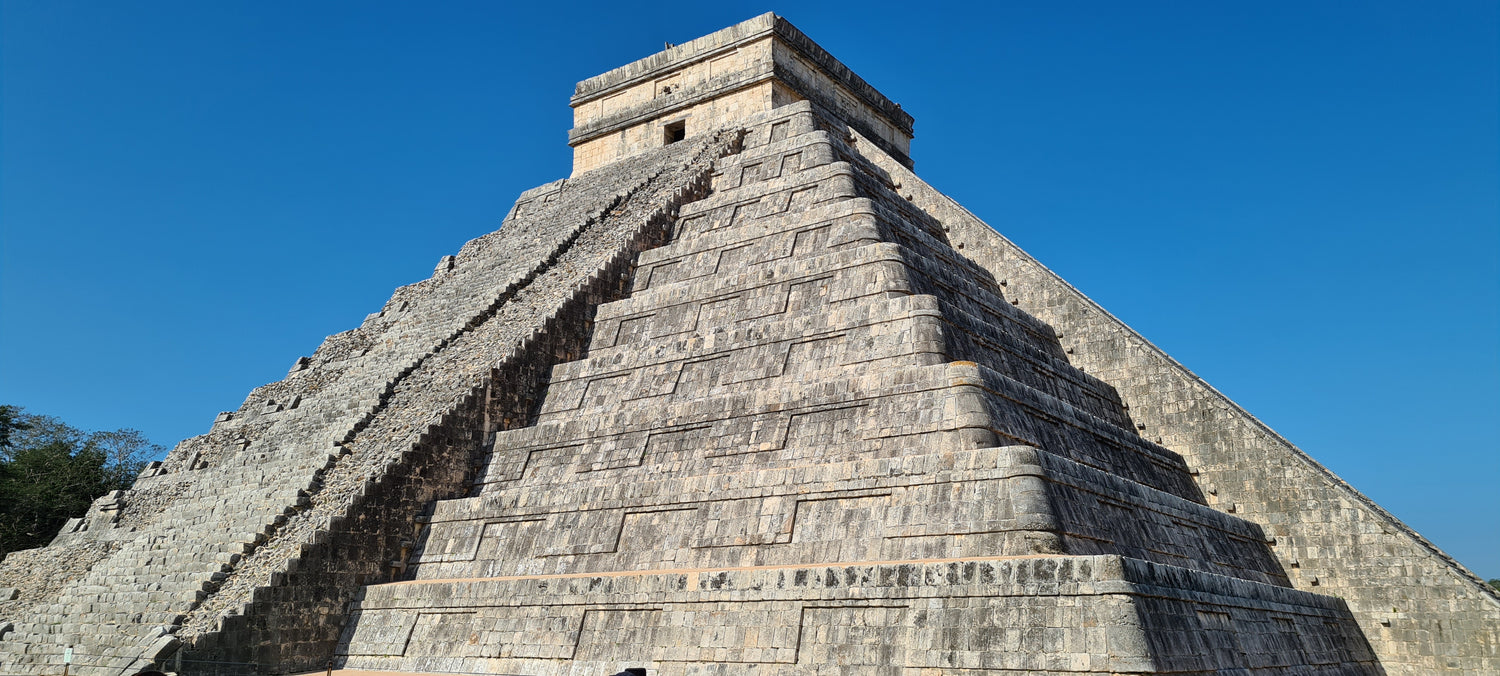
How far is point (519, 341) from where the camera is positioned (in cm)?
1694

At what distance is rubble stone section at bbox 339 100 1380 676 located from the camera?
10.3m

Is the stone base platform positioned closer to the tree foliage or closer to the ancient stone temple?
the ancient stone temple

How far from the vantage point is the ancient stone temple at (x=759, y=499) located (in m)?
10.8

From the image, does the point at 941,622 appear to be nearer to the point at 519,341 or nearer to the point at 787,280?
the point at 787,280

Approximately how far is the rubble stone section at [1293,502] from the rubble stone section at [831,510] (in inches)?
16.0

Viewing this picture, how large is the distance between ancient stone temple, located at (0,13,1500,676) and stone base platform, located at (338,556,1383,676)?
3 cm

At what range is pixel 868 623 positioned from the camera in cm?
1058

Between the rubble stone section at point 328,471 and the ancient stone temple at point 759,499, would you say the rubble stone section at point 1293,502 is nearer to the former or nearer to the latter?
the ancient stone temple at point 759,499

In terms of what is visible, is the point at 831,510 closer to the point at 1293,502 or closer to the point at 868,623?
the point at 868,623

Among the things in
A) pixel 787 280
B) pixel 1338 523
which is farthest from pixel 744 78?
pixel 1338 523

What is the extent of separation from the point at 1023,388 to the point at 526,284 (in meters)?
9.50

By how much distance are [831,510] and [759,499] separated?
0.91 m

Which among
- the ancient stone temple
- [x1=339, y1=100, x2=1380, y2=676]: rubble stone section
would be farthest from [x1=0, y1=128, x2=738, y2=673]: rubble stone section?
[x1=339, y1=100, x2=1380, y2=676]: rubble stone section

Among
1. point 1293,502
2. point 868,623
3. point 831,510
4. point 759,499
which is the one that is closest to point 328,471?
point 759,499
